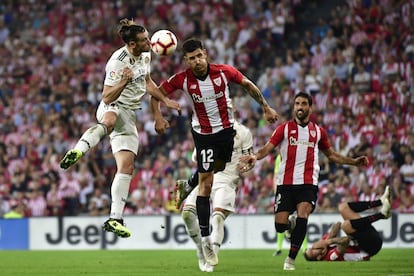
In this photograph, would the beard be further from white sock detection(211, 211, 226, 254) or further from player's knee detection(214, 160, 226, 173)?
white sock detection(211, 211, 226, 254)

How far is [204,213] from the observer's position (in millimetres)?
11875

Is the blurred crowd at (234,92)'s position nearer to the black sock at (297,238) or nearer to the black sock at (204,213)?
the black sock at (297,238)

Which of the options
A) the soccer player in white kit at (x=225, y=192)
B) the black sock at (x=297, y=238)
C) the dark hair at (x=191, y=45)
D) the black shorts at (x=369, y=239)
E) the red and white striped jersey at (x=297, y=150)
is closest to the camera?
the dark hair at (x=191, y=45)

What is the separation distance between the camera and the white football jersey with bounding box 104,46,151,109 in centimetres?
1206

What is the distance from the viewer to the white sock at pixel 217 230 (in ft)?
43.8

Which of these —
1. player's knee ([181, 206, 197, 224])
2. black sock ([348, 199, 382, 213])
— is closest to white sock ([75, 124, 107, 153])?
player's knee ([181, 206, 197, 224])

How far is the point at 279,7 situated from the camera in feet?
83.0

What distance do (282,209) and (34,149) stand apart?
12.9 m

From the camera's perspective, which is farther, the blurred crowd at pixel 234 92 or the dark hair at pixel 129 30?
the blurred crowd at pixel 234 92

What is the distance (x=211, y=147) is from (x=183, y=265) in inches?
90.8

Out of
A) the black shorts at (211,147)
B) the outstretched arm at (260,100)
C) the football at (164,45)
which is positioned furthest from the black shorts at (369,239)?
the football at (164,45)

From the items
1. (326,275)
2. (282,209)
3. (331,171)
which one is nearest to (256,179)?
(331,171)

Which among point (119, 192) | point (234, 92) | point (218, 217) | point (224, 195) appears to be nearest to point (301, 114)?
point (224, 195)

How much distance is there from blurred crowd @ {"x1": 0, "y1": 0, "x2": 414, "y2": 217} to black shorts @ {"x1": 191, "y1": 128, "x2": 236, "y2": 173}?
8.27 metres
